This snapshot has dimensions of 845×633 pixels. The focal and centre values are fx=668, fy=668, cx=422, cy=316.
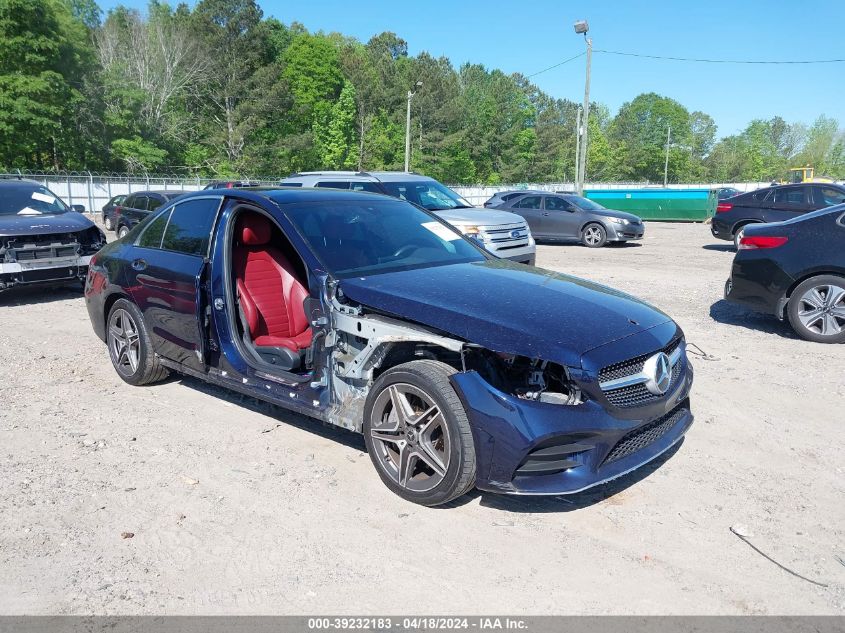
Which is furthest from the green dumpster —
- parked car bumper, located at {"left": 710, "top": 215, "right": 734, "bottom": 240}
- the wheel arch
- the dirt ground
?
the dirt ground

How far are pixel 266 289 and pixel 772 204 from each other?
14188 millimetres

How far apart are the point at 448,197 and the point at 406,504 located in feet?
31.7

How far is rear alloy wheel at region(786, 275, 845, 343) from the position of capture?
23.1 ft

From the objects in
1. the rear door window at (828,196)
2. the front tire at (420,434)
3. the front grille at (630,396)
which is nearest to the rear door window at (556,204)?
the rear door window at (828,196)

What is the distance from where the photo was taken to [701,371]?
621 centimetres

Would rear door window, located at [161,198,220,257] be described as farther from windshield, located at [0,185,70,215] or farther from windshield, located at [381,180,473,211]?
windshield, located at [381,180,473,211]

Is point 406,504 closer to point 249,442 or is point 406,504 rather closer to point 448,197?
point 249,442

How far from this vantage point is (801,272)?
716 cm

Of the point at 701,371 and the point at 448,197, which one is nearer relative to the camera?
the point at 701,371

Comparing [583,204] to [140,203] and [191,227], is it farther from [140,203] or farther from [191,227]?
[191,227]

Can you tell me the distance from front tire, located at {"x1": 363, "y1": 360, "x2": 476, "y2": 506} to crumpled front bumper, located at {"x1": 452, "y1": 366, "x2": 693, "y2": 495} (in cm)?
8

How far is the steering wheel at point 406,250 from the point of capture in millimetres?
4625

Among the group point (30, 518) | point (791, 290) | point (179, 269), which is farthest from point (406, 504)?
point (791, 290)

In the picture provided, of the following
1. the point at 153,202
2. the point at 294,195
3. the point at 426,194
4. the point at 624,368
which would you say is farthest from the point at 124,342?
the point at 153,202
